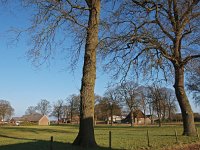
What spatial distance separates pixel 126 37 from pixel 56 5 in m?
5.90

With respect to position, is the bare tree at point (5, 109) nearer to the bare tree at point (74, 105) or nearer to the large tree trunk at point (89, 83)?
the bare tree at point (74, 105)

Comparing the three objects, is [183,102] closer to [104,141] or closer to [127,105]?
[104,141]

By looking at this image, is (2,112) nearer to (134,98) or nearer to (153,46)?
(134,98)

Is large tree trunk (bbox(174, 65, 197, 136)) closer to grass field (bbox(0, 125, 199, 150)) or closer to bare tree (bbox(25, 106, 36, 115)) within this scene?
grass field (bbox(0, 125, 199, 150))

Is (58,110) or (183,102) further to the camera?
(58,110)

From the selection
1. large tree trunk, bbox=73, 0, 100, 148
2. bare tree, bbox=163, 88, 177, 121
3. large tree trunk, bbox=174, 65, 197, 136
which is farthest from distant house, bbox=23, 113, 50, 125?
large tree trunk, bbox=73, 0, 100, 148

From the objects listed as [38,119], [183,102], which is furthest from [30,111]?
[183,102]

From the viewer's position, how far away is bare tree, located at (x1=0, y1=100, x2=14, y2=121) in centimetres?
11049

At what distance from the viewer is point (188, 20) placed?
76.6 feet

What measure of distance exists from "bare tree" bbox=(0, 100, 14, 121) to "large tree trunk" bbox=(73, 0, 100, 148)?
10193 cm

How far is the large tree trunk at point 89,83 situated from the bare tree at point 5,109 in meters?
102

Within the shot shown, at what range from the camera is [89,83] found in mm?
14852

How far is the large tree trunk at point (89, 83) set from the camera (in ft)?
46.6

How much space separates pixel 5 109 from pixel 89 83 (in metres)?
104
